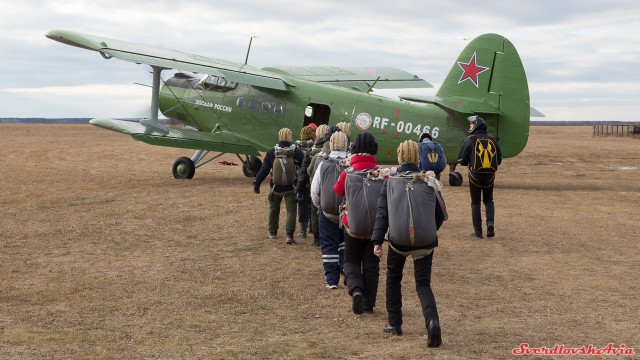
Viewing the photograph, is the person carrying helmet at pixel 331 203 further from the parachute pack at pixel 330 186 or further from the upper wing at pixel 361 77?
the upper wing at pixel 361 77

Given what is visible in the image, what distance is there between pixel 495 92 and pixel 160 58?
8753 millimetres

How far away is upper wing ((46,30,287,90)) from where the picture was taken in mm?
19266

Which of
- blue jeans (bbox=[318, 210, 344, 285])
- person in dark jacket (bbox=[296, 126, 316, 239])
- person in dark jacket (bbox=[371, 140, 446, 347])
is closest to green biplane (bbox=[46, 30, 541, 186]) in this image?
person in dark jacket (bbox=[296, 126, 316, 239])

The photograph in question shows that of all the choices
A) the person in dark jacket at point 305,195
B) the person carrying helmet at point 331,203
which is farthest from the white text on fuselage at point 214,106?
the person carrying helmet at point 331,203

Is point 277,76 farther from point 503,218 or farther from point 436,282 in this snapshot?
point 436,282

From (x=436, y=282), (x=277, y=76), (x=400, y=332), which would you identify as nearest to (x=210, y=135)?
(x=277, y=76)

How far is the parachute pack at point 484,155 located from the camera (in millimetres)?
12883

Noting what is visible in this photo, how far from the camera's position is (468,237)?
12.9 m

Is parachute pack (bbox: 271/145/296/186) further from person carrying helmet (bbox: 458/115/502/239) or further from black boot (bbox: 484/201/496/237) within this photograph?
black boot (bbox: 484/201/496/237)

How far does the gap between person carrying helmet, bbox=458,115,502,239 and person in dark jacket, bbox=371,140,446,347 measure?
590 cm

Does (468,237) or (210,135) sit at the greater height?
(210,135)

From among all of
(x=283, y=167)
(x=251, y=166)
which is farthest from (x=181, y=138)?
(x=283, y=167)

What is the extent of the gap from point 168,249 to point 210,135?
33.6 feet

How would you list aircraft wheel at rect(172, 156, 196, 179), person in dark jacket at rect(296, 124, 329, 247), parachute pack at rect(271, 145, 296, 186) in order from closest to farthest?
person in dark jacket at rect(296, 124, 329, 247), parachute pack at rect(271, 145, 296, 186), aircraft wheel at rect(172, 156, 196, 179)
